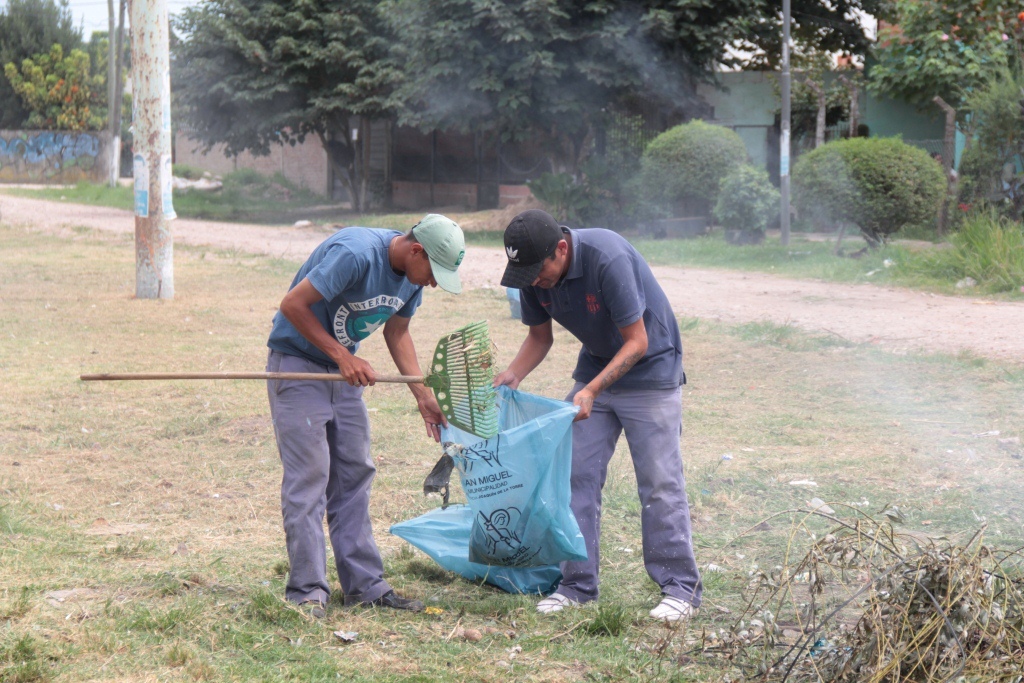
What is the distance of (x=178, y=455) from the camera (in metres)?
5.46

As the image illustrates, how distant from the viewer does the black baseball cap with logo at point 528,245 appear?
330 centimetres

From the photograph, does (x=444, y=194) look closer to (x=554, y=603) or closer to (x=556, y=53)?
(x=556, y=53)

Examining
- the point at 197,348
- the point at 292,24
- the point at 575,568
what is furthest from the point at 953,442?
the point at 292,24

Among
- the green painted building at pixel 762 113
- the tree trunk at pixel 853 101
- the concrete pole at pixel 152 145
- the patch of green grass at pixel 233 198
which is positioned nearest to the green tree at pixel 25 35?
the patch of green grass at pixel 233 198

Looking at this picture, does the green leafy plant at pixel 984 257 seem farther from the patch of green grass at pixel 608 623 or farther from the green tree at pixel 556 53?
the patch of green grass at pixel 608 623

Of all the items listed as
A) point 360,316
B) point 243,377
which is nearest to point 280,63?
point 360,316

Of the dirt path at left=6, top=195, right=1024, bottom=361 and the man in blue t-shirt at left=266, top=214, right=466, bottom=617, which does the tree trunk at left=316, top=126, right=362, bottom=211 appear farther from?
the man in blue t-shirt at left=266, top=214, right=466, bottom=617

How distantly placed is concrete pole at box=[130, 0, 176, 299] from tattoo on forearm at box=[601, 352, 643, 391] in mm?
7652

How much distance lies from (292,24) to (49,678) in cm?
2016

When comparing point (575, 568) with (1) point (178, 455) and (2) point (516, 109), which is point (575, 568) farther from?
(2) point (516, 109)

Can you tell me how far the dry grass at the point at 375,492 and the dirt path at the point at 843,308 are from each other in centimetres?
61

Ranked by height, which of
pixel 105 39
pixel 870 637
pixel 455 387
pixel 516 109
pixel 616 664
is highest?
pixel 105 39

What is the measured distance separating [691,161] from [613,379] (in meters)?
13.9

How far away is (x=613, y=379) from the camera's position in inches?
134
